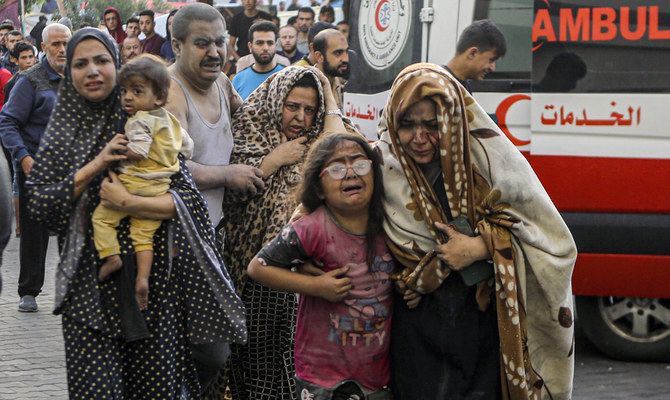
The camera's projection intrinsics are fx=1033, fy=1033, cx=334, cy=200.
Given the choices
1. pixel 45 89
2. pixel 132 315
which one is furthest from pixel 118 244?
pixel 45 89

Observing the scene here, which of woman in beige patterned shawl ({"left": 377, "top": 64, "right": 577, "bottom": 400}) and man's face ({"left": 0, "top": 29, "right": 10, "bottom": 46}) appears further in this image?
man's face ({"left": 0, "top": 29, "right": 10, "bottom": 46})

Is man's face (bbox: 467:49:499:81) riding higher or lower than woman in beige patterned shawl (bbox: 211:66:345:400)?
higher

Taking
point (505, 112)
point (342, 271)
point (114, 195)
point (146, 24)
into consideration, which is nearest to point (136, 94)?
point (114, 195)

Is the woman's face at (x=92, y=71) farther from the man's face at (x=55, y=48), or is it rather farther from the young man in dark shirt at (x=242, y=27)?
the young man in dark shirt at (x=242, y=27)

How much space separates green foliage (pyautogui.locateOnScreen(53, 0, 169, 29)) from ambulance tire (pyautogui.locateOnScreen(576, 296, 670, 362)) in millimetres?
19728

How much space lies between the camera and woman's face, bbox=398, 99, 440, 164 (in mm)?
3283

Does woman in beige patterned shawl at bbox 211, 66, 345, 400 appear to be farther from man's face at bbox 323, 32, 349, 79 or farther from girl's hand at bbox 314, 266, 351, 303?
man's face at bbox 323, 32, 349, 79

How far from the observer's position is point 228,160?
4.56 metres

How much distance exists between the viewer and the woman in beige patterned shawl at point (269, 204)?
Answer: 4.46 metres

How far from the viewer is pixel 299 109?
14.6 feet

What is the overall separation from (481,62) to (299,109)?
1692 millimetres

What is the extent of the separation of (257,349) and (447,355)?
1493 millimetres

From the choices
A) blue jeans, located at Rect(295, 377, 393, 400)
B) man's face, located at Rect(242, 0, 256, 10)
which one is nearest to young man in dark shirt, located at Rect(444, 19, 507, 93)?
blue jeans, located at Rect(295, 377, 393, 400)

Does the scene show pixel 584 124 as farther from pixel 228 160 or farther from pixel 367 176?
pixel 367 176
